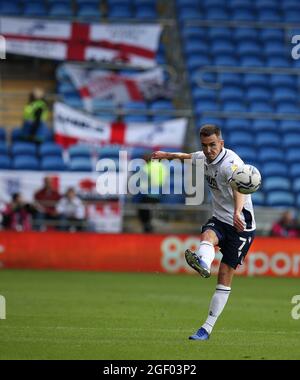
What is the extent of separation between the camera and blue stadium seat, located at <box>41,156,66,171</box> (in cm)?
2422

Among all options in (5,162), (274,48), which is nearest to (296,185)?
(274,48)

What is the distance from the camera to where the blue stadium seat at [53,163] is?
24.2 meters

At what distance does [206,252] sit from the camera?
1056 centimetres

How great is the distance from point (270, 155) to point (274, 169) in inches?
24.7

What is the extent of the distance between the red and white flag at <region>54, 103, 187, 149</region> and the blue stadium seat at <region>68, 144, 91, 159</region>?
17cm

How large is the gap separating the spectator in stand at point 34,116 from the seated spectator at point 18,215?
106 inches

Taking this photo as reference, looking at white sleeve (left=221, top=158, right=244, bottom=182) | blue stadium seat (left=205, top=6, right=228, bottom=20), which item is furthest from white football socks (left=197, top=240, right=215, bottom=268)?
blue stadium seat (left=205, top=6, right=228, bottom=20)

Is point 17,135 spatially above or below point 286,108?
below

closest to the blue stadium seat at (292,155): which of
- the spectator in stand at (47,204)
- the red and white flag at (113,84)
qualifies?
the red and white flag at (113,84)

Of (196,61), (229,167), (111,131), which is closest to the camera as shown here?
(229,167)

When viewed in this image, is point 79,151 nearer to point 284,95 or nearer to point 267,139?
point 267,139

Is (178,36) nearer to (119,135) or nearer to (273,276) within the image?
(119,135)

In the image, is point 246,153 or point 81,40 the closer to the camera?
point 246,153

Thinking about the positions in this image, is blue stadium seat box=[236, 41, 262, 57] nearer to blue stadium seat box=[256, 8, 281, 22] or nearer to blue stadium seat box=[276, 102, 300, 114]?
blue stadium seat box=[256, 8, 281, 22]
